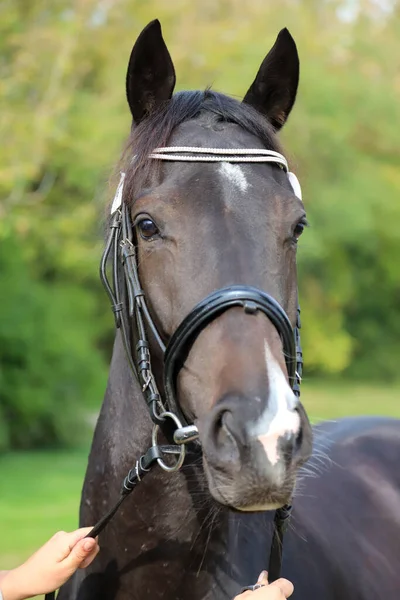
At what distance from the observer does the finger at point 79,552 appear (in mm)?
2533

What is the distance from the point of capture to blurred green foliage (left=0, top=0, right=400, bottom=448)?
1566cm

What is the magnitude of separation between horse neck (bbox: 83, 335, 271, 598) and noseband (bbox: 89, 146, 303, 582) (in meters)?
0.09

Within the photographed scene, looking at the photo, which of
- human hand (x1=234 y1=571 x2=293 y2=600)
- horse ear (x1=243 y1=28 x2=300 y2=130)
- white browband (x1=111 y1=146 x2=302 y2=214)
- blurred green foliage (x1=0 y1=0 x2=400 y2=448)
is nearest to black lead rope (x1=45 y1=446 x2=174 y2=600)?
human hand (x1=234 y1=571 x2=293 y2=600)

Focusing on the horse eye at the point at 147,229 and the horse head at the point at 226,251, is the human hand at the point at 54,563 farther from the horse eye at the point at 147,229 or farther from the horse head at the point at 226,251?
the horse eye at the point at 147,229

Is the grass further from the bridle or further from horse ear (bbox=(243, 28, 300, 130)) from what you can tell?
the bridle

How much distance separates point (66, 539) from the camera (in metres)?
2.54

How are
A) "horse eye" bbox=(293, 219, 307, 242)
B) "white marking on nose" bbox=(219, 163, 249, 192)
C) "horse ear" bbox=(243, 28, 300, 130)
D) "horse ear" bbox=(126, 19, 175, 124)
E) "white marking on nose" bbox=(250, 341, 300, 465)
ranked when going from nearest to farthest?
"white marking on nose" bbox=(250, 341, 300, 465)
"white marking on nose" bbox=(219, 163, 249, 192)
"horse eye" bbox=(293, 219, 307, 242)
"horse ear" bbox=(126, 19, 175, 124)
"horse ear" bbox=(243, 28, 300, 130)

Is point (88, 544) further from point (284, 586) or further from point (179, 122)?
point (179, 122)

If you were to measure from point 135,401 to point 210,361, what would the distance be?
0.61 m

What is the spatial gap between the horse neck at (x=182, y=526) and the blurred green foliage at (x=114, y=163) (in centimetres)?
101

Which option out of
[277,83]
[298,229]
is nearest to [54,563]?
[298,229]

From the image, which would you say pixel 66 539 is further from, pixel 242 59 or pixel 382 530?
pixel 242 59

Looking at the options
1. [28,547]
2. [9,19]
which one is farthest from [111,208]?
[9,19]

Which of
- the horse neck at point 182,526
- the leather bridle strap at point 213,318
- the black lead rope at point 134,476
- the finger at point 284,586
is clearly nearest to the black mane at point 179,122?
the leather bridle strap at point 213,318
